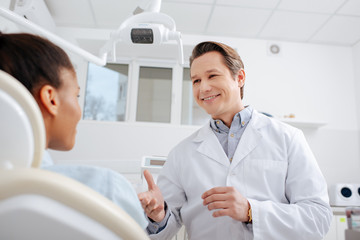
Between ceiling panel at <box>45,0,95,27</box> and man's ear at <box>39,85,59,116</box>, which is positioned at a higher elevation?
ceiling panel at <box>45,0,95,27</box>

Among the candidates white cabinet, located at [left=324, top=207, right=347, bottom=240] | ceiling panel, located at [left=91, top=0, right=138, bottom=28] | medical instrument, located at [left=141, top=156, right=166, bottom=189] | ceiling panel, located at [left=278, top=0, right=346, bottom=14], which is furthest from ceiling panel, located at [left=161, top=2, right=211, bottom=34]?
white cabinet, located at [left=324, top=207, right=347, bottom=240]

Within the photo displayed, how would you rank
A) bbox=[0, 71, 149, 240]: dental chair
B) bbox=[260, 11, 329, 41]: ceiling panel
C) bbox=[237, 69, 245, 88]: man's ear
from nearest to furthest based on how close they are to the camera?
bbox=[0, 71, 149, 240]: dental chair, bbox=[237, 69, 245, 88]: man's ear, bbox=[260, 11, 329, 41]: ceiling panel

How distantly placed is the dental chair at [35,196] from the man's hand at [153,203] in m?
0.51

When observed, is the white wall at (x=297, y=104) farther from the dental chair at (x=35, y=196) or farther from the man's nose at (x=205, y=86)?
the dental chair at (x=35, y=196)

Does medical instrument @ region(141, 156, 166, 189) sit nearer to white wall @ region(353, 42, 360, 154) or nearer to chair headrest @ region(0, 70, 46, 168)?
chair headrest @ region(0, 70, 46, 168)

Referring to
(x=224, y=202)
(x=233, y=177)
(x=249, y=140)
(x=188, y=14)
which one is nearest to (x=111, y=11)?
(x=188, y=14)

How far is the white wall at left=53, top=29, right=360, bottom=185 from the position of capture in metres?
3.01

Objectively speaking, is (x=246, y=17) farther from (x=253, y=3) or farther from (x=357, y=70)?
(x=357, y=70)

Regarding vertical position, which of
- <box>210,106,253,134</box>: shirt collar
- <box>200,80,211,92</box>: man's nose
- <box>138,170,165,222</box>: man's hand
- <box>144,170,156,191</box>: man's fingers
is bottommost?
<box>138,170,165,222</box>: man's hand

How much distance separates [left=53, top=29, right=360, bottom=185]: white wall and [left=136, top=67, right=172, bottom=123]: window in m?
A: 0.33

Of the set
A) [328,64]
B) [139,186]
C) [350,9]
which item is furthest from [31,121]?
[328,64]

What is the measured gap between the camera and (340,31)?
10.4ft

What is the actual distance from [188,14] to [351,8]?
66.1 inches

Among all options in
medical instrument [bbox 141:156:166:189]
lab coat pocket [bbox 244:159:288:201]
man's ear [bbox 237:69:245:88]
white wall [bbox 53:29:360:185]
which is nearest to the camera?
lab coat pocket [bbox 244:159:288:201]
